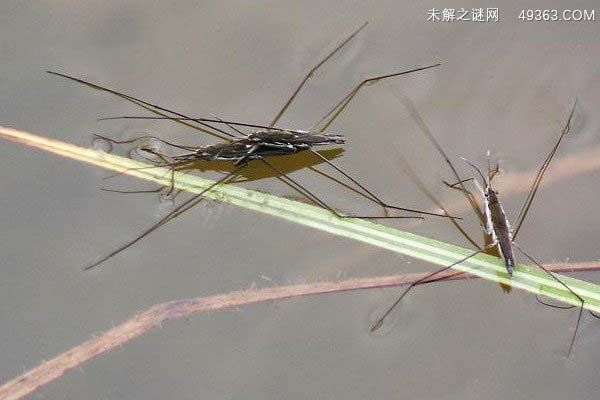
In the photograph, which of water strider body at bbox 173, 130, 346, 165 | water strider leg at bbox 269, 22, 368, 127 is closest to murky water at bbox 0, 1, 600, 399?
water strider leg at bbox 269, 22, 368, 127

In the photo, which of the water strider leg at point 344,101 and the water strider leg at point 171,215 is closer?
the water strider leg at point 171,215

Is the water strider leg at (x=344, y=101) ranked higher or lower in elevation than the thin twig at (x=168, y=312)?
higher

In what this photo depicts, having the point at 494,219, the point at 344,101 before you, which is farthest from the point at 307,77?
the point at 494,219

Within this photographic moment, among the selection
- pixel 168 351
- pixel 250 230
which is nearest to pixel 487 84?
pixel 250 230

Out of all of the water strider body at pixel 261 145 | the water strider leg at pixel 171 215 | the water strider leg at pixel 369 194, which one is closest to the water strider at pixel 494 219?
the water strider leg at pixel 369 194

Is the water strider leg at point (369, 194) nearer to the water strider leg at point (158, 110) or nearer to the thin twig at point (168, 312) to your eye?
the thin twig at point (168, 312)

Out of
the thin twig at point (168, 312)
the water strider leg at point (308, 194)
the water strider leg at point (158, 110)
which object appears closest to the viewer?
the thin twig at point (168, 312)

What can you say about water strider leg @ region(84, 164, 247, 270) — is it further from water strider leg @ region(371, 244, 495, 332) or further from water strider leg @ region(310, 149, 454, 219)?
water strider leg @ region(371, 244, 495, 332)

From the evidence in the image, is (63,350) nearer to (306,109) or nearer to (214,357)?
(214,357)
